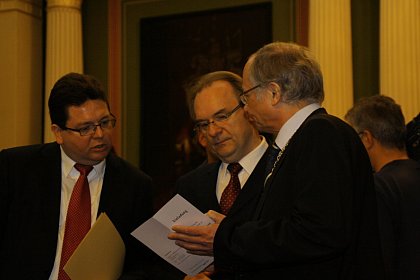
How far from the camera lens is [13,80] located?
32.1ft

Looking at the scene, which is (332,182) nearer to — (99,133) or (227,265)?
(227,265)

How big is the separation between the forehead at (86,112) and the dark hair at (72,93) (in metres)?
0.02

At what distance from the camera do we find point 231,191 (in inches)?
120

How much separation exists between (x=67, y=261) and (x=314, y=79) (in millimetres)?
1382

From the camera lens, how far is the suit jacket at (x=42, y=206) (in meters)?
3.03

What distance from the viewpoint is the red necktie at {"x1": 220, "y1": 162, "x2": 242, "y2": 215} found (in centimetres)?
303

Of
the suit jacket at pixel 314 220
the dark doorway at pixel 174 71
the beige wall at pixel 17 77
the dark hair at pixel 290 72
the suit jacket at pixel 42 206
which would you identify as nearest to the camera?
the suit jacket at pixel 314 220

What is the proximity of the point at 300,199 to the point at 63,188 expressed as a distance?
5.03 feet

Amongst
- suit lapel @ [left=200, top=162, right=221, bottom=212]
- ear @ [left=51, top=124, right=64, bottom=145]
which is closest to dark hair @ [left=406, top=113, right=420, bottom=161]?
suit lapel @ [left=200, top=162, right=221, bottom=212]

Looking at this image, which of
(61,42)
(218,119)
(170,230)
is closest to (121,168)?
(218,119)

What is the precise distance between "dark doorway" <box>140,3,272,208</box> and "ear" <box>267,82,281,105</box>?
6887mm

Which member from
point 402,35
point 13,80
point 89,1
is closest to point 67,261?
point 402,35

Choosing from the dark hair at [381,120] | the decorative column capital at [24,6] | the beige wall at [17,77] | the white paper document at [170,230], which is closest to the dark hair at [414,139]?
the dark hair at [381,120]

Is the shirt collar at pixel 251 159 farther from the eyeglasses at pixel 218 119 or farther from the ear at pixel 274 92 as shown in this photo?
the ear at pixel 274 92
